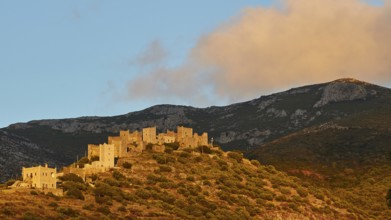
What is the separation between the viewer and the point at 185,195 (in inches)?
4712

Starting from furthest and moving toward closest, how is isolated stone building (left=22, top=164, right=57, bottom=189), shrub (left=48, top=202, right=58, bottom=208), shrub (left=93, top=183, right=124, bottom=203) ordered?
isolated stone building (left=22, top=164, right=57, bottom=189), shrub (left=93, top=183, right=124, bottom=203), shrub (left=48, top=202, right=58, bottom=208)

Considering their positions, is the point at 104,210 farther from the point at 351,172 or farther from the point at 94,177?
the point at 351,172

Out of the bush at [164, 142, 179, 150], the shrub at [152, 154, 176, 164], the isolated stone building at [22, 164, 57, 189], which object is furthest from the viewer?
the bush at [164, 142, 179, 150]

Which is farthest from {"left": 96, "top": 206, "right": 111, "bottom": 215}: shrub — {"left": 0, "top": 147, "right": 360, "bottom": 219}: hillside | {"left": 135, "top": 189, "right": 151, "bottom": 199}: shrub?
{"left": 135, "top": 189, "right": 151, "bottom": 199}: shrub

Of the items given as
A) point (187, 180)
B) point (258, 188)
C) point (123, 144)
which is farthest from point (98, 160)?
point (258, 188)

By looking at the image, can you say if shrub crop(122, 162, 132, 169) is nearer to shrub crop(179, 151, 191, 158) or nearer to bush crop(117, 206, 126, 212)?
shrub crop(179, 151, 191, 158)

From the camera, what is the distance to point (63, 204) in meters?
100

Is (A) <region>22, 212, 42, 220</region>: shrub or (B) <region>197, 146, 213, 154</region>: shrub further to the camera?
(B) <region>197, 146, 213, 154</region>: shrub

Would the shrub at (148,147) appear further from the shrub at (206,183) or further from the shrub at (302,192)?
the shrub at (302,192)

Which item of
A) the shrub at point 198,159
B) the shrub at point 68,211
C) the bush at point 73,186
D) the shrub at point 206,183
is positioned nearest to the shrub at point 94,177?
the bush at point 73,186

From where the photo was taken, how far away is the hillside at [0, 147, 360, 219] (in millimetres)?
100062

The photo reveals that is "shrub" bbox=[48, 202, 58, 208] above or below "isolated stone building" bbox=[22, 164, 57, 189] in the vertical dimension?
below

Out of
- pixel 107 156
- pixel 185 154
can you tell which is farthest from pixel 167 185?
pixel 185 154

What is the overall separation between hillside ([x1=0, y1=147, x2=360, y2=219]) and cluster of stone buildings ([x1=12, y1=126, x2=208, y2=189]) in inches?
91.4
